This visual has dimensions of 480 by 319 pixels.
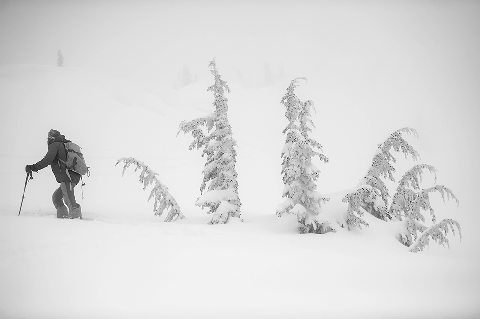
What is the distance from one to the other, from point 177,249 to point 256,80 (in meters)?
127

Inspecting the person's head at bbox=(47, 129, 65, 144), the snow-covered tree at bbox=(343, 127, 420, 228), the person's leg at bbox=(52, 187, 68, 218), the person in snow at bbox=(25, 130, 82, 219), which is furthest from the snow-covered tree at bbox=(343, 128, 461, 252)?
the person's head at bbox=(47, 129, 65, 144)

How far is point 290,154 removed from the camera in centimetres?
809

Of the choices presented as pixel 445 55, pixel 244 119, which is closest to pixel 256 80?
pixel 244 119

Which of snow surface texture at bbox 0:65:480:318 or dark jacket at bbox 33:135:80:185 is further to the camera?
dark jacket at bbox 33:135:80:185

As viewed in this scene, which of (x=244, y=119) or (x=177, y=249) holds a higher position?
(x=244, y=119)

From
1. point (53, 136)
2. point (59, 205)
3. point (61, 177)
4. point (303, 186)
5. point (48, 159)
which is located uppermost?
point (53, 136)

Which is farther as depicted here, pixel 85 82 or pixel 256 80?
pixel 256 80

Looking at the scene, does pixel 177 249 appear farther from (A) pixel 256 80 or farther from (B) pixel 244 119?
(A) pixel 256 80

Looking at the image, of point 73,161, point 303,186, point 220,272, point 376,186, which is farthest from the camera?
point 376,186

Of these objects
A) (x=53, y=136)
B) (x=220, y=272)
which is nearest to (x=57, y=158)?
(x=53, y=136)

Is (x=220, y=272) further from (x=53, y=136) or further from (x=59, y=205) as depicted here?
(x=53, y=136)

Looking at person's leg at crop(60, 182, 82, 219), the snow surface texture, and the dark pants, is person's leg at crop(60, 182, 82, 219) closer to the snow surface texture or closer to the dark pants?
the dark pants

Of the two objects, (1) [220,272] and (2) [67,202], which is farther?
(2) [67,202]

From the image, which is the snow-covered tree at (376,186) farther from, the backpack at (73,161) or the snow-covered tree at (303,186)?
the backpack at (73,161)
